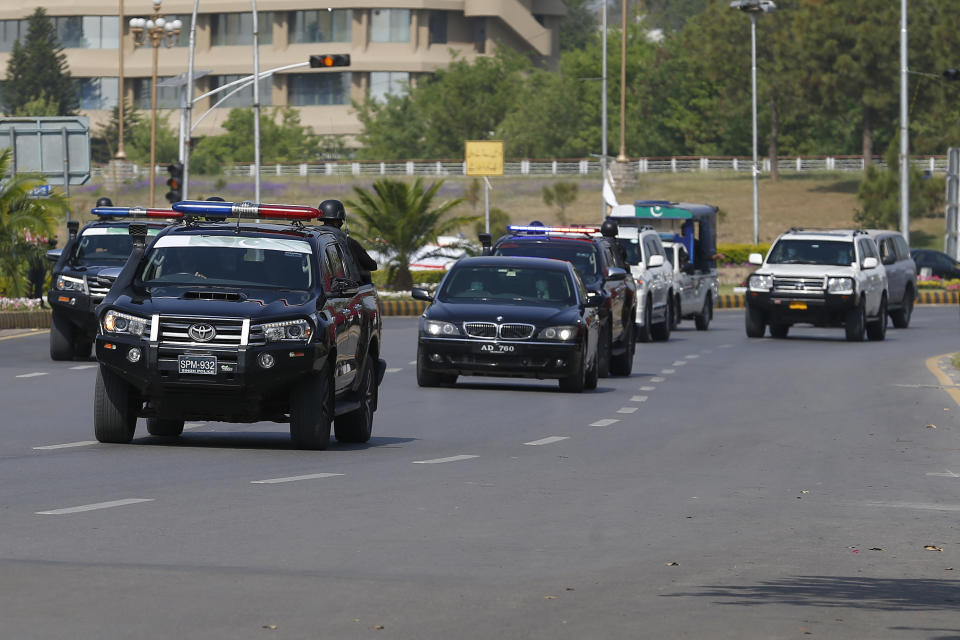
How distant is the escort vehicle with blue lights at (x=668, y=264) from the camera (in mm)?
35688

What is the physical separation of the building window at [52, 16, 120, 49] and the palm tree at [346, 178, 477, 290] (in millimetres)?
87192

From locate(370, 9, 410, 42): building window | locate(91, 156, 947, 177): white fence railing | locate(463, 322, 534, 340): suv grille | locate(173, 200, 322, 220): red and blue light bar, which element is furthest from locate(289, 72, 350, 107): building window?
locate(173, 200, 322, 220): red and blue light bar

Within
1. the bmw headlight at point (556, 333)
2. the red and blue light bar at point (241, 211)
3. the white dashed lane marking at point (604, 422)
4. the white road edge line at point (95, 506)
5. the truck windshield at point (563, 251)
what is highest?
the red and blue light bar at point (241, 211)

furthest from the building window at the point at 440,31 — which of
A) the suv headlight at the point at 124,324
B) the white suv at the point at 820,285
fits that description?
the suv headlight at the point at 124,324

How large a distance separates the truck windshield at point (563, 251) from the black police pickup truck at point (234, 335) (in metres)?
11.4

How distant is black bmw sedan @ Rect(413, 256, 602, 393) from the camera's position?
75.1ft

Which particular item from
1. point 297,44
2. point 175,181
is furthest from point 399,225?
point 297,44

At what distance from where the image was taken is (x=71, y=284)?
26422mm

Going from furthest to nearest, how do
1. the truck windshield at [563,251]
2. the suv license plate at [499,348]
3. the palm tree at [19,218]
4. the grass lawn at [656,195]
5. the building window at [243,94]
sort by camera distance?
the building window at [243,94]
the grass lawn at [656,195]
the palm tree at [19,218]
the truck windshield at [563,251]
the suv license plate at [499,348]

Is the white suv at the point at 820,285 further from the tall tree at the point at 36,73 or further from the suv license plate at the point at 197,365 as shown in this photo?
the tall tree at the point at 36,73

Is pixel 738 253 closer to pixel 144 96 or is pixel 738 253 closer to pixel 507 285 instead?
pixel 507 285

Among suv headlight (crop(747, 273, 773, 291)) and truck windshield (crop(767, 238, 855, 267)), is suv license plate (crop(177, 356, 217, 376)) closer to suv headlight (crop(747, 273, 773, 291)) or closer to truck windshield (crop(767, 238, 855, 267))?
suv headlight (crop(747, 273, 773, 291))

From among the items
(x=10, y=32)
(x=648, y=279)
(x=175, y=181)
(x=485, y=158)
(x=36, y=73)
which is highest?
(x=10, y=32)

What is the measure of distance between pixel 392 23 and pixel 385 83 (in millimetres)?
3810
